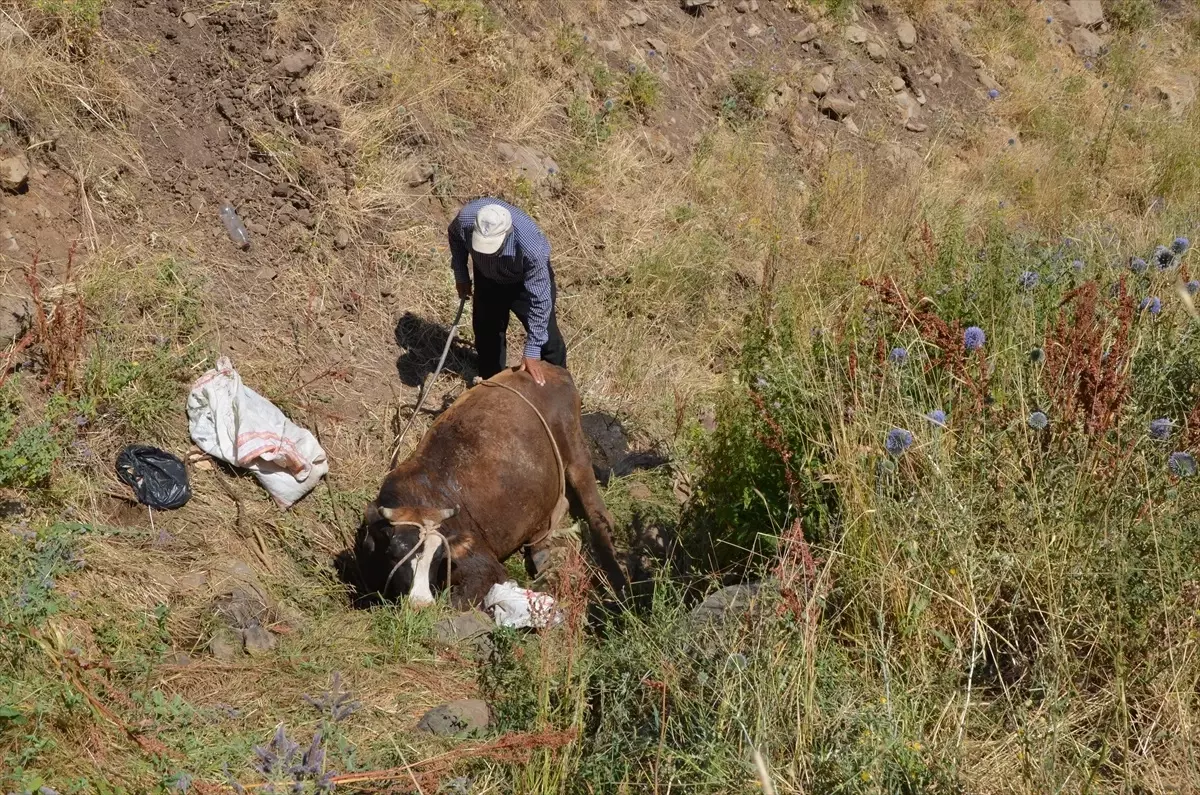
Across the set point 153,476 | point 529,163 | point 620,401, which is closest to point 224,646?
point 153,476

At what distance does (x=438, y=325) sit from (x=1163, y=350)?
4.65m

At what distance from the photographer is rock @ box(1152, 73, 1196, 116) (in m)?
12.0

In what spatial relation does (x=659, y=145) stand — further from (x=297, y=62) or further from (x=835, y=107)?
(x=297, y=62)

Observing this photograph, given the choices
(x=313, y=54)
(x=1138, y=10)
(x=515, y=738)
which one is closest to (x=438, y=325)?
(x=313, y=54)

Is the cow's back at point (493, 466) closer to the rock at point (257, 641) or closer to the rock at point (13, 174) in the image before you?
the rock at point (257, 641)

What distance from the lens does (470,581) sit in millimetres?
4961

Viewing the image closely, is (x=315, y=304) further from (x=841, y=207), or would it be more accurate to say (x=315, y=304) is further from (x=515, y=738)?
(x=841, y=207)

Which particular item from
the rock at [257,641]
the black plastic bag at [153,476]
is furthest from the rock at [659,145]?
the rock at [257,641]

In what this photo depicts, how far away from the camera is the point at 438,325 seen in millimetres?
7258

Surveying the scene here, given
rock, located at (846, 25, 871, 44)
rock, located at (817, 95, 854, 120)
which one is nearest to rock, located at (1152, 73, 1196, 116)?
rock, located at (846, 25, 871, 44)

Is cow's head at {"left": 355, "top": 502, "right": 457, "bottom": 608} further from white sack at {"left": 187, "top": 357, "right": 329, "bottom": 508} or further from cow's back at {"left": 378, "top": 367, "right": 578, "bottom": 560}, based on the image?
white sack at {"left": 187, "top": 357, "right": 329, "bottom": 508}

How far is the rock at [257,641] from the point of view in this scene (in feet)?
14.4

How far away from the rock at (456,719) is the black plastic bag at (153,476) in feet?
6.71

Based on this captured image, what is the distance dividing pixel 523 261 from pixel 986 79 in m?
8.55
